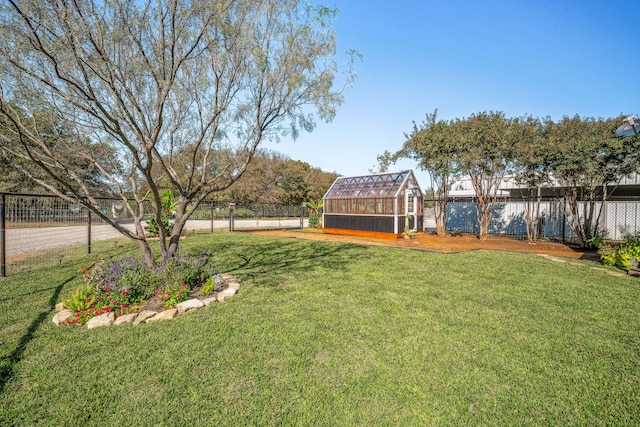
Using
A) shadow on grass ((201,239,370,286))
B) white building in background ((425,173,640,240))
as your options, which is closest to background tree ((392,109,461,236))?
white building in background ((425,173,640,240))

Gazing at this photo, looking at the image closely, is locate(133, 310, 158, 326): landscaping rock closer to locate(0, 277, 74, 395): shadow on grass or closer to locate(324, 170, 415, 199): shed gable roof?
locate(0, 277, 74, 395): shadow on grass

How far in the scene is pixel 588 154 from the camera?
387 inches

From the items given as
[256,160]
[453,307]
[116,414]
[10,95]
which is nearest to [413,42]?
[453,307]

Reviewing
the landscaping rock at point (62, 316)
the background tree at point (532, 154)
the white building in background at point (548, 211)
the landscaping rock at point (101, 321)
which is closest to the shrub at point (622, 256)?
the background tree at point (532, 154)

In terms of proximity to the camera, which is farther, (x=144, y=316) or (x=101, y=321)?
(x=144, y=316)

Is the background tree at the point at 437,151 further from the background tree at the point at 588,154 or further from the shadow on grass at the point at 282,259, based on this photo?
the shadow on grass at the point at 282,259

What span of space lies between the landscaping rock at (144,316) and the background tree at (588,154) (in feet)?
41.5

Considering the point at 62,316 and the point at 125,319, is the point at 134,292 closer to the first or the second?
the point at 125,319

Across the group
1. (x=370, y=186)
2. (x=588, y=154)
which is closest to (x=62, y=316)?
(x=370, y=186)

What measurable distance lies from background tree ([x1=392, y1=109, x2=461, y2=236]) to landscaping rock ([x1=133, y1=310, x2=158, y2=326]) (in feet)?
41.7

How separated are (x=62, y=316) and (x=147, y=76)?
3.69 metres

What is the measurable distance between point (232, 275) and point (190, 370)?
11.9 ft

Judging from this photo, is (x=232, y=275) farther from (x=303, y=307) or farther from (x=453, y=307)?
(x=453, y=307)

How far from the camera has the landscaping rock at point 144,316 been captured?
3.83 m
